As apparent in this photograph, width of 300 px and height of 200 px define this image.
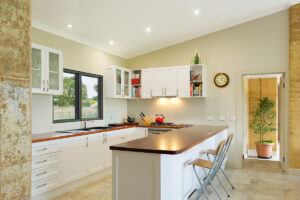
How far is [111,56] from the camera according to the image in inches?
245

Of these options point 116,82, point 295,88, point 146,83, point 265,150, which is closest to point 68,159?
point 116,82

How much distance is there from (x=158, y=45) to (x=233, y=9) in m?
2.08

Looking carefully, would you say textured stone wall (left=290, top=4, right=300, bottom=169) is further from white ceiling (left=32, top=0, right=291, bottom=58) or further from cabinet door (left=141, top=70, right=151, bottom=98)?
cabinet door (left=141, top=70, right=151, bottom=98)

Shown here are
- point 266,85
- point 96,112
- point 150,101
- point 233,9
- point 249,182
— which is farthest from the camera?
point 266,85

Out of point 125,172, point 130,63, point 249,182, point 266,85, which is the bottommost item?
point 249,182

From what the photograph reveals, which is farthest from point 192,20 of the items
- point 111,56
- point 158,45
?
point 111,56

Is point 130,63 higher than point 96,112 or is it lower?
higher

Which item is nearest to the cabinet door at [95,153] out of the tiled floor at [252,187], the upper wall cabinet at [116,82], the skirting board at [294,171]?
the tiled floor at [252,187]

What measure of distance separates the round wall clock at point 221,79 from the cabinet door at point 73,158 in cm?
326

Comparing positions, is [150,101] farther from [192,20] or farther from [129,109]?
[192,20]

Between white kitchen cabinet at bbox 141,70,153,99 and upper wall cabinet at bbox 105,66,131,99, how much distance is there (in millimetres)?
415

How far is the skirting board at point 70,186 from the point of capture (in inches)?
143

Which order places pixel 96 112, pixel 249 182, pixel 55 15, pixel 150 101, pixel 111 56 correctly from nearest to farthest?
pixel 55 15, pixel 249 182, pixel 96 112, pixel 111 56, pixel 150 101

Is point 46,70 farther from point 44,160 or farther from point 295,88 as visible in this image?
point 295,88
